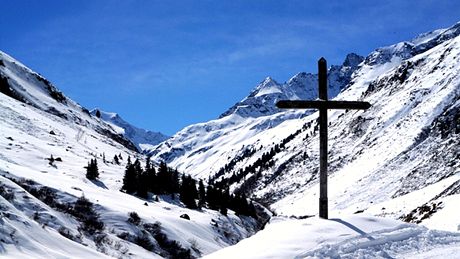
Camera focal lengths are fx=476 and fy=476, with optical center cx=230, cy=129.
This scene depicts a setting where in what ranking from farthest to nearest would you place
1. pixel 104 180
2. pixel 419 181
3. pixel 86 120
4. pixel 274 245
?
pixel 86 120 < pixel 419 181 < pixel 104 180 < pixel 274 245

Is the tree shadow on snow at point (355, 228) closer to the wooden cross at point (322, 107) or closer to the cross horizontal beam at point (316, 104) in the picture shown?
the wooden cross at point (322, 107)

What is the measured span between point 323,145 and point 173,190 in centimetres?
6037

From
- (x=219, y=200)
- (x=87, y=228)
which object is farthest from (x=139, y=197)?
(x=87, y=228)

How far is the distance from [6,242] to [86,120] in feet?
481

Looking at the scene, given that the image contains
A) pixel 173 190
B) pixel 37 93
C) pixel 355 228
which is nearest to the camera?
pixel 355 228

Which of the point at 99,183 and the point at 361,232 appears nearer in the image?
the point at 361,232

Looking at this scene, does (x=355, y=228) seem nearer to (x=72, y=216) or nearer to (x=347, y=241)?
(x=347, y=241)

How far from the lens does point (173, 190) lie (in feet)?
242

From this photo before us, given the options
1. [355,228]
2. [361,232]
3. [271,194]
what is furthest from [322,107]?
[271,194]

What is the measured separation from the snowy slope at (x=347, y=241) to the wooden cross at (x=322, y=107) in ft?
2.74

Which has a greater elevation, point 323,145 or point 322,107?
point 322,107

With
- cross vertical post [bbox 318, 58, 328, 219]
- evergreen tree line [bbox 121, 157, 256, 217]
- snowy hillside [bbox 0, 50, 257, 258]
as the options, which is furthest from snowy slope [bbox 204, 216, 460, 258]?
evergreen tree line [bbox 121, 157, 256, 217]

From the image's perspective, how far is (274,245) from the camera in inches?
491

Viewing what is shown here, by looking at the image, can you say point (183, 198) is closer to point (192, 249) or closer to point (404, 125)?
point (192, 249)
